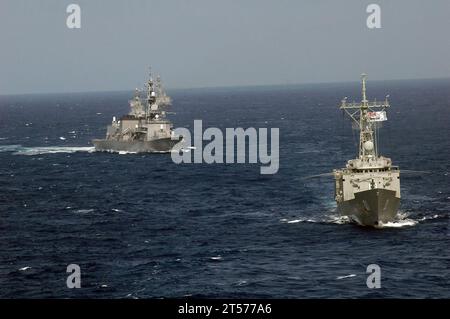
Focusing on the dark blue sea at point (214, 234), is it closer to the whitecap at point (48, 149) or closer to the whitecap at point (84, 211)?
the whitecap at point (84, 211)

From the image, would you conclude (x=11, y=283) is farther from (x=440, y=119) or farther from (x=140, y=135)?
(x=440, y=119)

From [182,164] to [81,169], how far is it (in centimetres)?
1804

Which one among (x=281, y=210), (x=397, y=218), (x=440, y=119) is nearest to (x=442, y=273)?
(x=397, y=218)

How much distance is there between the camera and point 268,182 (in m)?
101

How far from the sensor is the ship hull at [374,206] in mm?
67500

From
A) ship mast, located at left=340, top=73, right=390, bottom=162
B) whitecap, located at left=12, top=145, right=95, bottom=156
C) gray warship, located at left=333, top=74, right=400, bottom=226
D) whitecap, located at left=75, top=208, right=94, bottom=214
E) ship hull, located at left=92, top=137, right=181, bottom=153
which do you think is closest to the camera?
gray warship, located at left=333, top=74, right=400, bottom=226

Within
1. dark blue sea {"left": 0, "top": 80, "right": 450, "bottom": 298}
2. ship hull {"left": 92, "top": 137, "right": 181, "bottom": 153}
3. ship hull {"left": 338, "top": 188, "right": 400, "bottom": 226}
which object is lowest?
dark blue sea {"left": 0, "top": 80, "right": 450, "bottom": 298}

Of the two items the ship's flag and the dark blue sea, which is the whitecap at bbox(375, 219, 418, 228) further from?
the ship's flag

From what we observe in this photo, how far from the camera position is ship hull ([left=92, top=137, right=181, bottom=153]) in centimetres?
14512

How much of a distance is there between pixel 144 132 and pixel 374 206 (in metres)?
85.3

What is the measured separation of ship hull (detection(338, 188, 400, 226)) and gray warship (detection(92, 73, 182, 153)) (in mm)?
78968

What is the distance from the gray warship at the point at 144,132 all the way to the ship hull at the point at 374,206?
78968 millimetres

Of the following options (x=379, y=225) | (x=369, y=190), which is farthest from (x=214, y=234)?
(x=379, y=225)

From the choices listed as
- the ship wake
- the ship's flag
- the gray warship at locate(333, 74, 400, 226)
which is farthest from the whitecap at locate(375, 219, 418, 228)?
the ship's flag
